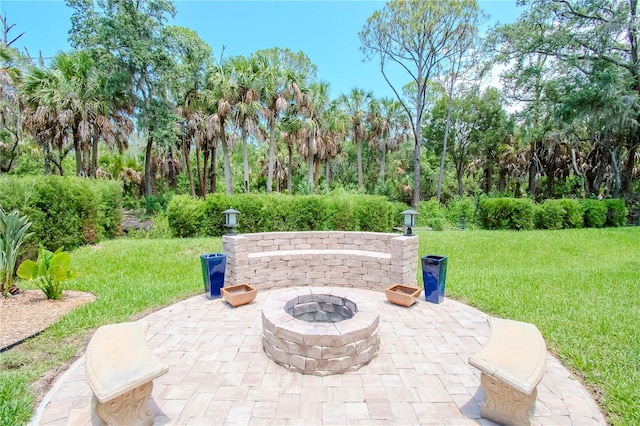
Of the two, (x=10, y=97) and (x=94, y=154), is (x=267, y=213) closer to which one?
(x=94, y=154)

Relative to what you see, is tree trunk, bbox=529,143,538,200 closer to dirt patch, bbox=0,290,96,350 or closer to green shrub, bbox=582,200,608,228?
green shrub, bbox=582,200,608,228

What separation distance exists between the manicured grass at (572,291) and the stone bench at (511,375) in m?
0.83

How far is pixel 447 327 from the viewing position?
377 cm

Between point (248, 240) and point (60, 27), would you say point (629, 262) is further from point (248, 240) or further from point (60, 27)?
point (60, 27)

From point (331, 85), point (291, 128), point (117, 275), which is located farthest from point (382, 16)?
point (117, 275)

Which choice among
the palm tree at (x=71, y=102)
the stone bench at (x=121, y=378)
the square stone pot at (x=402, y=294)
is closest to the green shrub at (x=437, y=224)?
the square stone pot at (x=402, y=294)

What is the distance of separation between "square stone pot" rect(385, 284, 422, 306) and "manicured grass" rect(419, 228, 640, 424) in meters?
0.96

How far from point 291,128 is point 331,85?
12.2 feet

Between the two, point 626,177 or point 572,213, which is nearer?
point 572,213

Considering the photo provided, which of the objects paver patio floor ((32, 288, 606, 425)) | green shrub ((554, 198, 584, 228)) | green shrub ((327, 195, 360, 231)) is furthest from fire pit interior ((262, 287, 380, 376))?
green shrub ((554, 198, 584, 228))

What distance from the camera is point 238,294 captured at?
439 cm

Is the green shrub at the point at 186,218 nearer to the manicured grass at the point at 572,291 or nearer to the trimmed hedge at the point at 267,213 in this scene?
the trimmed hedge at the point at 267,213

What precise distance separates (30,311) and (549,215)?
15.2 m

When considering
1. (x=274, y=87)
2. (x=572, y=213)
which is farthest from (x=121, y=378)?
(x=572, y=213)
